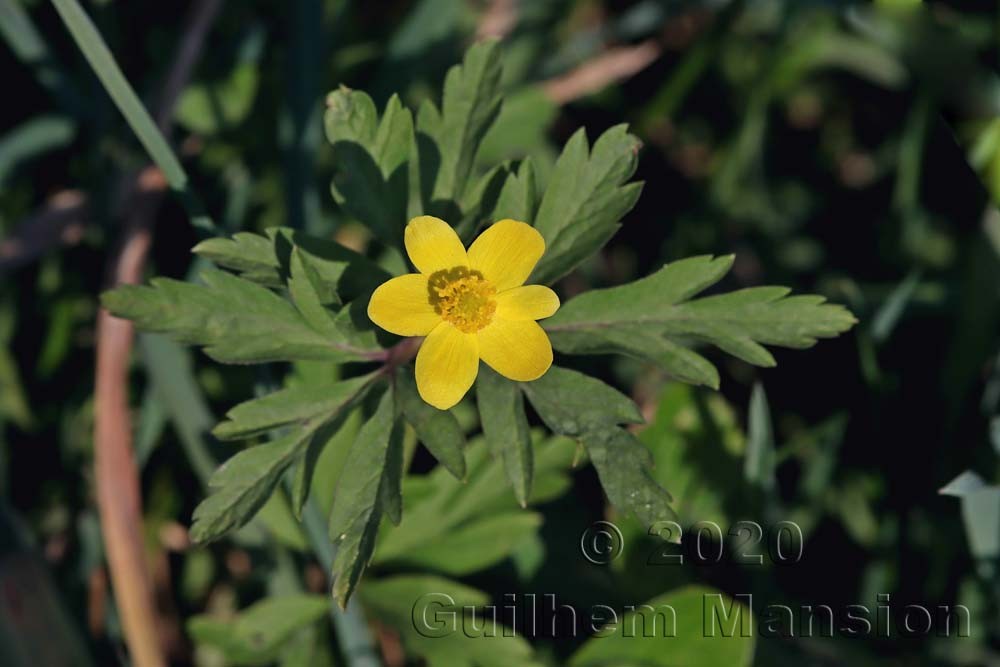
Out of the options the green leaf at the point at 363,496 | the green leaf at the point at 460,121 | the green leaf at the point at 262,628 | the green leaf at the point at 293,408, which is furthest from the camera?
the green leaf at the point at 262,628

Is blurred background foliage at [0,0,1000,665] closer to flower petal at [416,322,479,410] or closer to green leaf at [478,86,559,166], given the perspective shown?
green leaf at [478,86,559,166]

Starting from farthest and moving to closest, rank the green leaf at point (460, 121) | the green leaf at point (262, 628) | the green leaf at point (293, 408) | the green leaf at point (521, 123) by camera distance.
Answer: the green leaf at point (521, 123) → the green leaf at point (262, 628) → the green leaf at point (460, 121) → the green leaf at point (293, 408)

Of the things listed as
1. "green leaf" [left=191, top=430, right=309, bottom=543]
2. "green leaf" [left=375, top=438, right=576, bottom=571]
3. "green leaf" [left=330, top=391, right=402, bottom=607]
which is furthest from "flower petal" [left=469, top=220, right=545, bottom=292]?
"green leaf" [left=375, top=438, right=576, bottom=571]

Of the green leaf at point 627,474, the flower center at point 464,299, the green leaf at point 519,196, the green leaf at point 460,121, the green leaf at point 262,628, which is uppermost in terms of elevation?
the green leaf at point 460,121

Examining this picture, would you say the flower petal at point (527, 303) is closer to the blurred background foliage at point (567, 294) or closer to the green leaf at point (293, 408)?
the green leaf at point (293, 408)

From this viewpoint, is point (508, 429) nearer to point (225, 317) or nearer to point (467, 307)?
point (467, 307)

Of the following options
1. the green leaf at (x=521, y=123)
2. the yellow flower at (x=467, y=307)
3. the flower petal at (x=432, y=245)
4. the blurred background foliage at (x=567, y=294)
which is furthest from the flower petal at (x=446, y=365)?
the green leaf at (x=521, y=123)

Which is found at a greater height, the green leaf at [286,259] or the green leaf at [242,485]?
the green leaf at [286,259]
